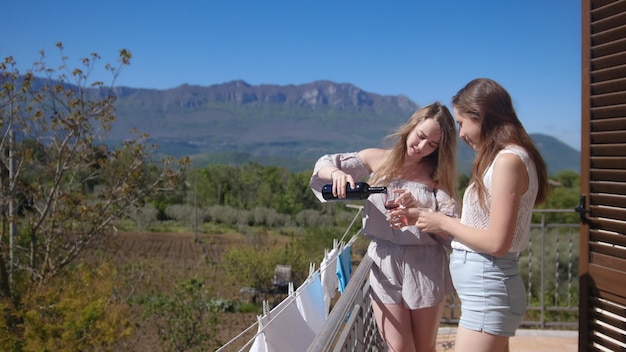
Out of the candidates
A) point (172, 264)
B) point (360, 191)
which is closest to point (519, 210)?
point (360, 191)

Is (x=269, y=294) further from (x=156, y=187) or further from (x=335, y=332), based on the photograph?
(x=335, y=332)

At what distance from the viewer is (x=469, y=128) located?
5.18 ft

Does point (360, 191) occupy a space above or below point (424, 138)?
below

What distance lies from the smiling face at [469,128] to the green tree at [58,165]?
6374mm

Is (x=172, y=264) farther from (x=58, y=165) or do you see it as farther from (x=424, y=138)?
(x=424, y=138)

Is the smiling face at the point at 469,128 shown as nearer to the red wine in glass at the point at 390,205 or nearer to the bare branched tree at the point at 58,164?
the red wine in glass at the point at 390,205

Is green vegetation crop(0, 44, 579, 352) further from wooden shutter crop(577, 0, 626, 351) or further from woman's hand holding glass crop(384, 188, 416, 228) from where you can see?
woman's hand holding glass crop(384, 188, 416, 228)

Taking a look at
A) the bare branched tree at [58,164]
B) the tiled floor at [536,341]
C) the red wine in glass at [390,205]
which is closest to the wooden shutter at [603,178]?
the red wine in glass at [390,205]

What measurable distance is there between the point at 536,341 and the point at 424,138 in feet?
9.43

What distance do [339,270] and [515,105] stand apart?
1.12 metres

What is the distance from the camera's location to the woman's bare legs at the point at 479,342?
1506mm

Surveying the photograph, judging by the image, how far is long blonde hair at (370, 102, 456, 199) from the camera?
1.83 meters

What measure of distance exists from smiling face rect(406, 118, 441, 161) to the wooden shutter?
2.23 ft

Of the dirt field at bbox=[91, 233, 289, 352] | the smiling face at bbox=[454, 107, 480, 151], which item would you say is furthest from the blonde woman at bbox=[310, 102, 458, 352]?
the dirt field at bbox=[91, 233, 289, 352]
